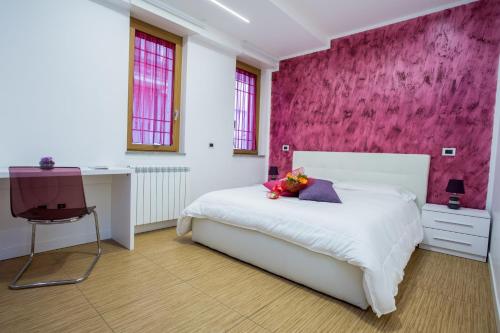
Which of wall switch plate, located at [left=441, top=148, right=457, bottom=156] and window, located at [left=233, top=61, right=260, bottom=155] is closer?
wall switch plate, located at [left=441, top=148, right=457, bottom=156]

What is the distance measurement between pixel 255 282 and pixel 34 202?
1790mm

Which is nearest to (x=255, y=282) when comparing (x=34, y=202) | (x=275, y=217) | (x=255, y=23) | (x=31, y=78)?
(x=275, y=217)

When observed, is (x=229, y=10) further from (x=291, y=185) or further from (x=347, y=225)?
(x=347, y=225)

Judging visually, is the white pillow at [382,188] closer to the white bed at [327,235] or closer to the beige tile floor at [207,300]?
the white bed at [327,235]

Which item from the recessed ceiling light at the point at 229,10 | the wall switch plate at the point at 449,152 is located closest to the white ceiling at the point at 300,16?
the recessed ceiling light at the point at 229,10

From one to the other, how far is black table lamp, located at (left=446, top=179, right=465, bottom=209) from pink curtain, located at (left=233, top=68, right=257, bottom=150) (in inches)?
119

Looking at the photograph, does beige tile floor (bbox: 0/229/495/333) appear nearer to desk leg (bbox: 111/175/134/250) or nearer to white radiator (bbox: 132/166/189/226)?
desk leg (bbox: 111/175/134/250)

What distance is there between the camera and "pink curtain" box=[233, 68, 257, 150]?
14.7ft

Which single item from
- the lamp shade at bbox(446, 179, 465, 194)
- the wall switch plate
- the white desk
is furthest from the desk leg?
the wall switch plate

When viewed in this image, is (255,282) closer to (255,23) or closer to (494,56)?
(255,23)

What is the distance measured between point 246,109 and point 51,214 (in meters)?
3.40

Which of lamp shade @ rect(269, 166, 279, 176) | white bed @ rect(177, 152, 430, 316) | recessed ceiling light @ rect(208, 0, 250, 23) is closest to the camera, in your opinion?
white bed @ rect(177, 152, 430, 316)

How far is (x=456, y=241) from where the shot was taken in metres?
2.69

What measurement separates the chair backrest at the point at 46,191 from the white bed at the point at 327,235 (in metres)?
1.04
